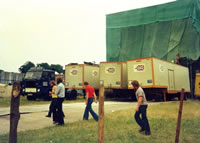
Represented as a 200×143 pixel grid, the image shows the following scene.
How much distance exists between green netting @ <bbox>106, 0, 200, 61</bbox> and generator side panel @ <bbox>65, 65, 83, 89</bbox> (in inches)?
693

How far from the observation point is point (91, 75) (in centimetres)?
2538

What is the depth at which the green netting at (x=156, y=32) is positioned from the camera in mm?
33875

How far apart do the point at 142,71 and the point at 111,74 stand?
3913mm

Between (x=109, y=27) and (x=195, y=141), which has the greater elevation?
(x=109, y=27)

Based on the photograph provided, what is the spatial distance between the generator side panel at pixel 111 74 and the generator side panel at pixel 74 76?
260cm

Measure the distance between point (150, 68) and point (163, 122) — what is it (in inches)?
448

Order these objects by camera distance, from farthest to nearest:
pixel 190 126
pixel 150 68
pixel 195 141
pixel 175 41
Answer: pixel 175 41 < pixel 150 68 < pixel 190 126 < pixel 195 141

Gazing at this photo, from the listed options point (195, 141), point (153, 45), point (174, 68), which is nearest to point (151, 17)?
point (153, 45)

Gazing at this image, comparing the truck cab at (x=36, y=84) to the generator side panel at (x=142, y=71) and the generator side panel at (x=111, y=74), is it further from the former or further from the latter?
the generator side panel at (x=142, y=71)

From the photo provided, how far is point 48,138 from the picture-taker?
19.3 ft

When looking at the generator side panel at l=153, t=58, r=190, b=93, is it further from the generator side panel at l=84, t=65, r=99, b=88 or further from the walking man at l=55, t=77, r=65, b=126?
the walking man at l=55, t=77, r=65, b=126

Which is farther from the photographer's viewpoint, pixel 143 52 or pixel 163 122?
pixel 143 52

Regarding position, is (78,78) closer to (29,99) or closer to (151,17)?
(29,99)

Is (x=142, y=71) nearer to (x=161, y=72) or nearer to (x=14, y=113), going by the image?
(x=161, y=72)
